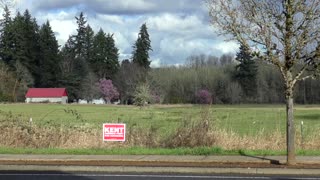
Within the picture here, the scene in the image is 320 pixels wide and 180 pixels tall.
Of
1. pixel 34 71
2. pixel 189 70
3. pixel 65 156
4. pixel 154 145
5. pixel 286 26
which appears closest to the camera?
pixel 286 26

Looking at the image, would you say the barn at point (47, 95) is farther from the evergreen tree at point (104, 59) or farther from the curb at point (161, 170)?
the curb at point (161, 170)

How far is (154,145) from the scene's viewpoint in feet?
65.4

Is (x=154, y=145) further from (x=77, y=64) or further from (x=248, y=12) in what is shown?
(x=77, y=64)

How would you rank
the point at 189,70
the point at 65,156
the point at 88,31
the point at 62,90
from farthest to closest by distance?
the point at 189,70, the point at 88,31, the point at 62,90, the point at 65,156

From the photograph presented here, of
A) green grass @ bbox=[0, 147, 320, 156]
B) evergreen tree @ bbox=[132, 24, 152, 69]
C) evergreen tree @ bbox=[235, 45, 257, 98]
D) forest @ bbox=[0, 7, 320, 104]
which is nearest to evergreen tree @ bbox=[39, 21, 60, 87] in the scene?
forest @ bbox=[0, 7, 320, 104]

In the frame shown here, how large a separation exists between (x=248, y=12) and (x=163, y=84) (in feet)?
413

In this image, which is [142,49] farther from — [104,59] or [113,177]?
[113,177]

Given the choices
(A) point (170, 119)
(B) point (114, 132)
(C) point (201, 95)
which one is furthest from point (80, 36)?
(B) point (114, 132)

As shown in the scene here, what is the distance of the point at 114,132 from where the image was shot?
1958 cm

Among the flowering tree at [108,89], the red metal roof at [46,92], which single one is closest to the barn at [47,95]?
the red metal roof at [46,92]

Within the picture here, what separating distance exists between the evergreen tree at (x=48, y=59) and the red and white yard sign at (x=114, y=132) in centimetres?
11537

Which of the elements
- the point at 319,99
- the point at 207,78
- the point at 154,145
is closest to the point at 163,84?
the point at 207,78

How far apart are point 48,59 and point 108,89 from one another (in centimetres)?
1703

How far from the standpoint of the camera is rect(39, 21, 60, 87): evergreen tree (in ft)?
435
